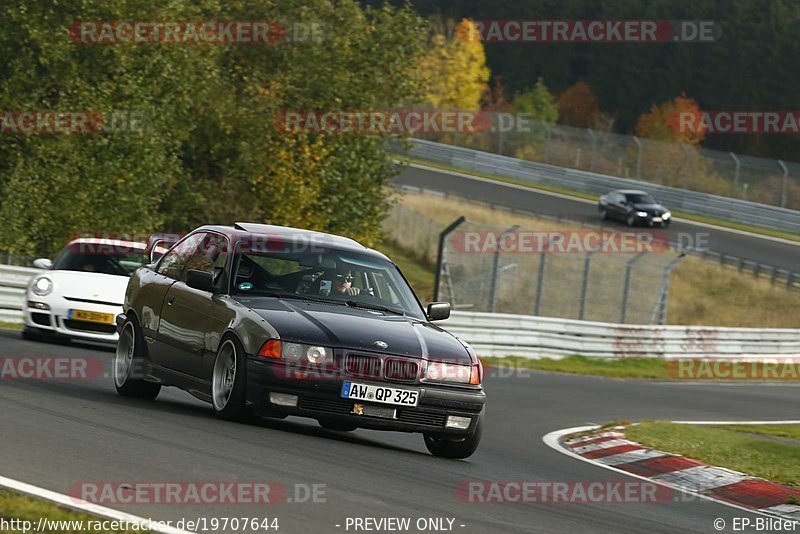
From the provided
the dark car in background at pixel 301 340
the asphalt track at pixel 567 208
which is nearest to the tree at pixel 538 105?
the asphalt track at pixel 567 208

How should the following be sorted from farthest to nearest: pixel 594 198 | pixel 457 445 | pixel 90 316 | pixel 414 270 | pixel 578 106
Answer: pixel 578 106
pixel 594 198
pixel 414 270
pixel 90 316
pixel 457 445

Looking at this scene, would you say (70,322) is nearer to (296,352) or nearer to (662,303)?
(296,352)

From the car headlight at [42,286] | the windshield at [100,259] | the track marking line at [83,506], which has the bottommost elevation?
the car headlight at [42,286]

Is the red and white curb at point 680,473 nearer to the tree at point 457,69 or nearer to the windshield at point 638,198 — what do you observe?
the windshield at point 638,198

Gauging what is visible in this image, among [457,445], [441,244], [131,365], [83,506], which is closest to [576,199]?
[441,244]

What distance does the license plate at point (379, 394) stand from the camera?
9133 millimetres

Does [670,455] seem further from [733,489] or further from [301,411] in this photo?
[301,411]

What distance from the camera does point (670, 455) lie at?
12.2 metres

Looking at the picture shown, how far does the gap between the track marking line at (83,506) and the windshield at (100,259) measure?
10711 millimetres

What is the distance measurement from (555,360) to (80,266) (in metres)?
11.4

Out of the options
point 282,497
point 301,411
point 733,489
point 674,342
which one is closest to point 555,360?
point 674,342

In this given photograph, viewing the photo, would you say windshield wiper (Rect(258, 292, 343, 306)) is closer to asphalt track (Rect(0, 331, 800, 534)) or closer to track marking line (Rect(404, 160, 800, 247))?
asphalt track (Rect(0, 331, 800, 534))

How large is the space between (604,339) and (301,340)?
18.7 metres

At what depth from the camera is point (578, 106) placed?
95562 mm
